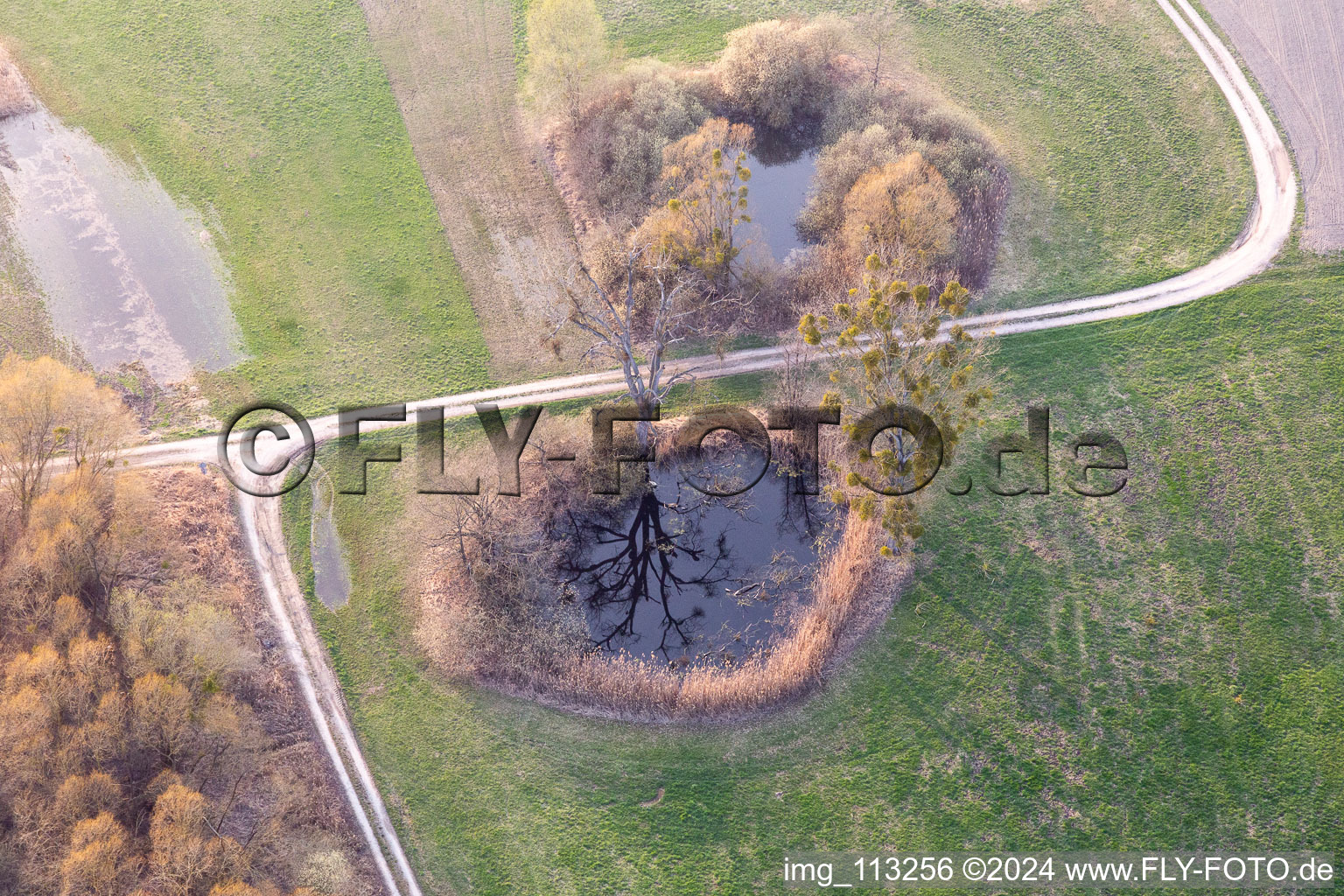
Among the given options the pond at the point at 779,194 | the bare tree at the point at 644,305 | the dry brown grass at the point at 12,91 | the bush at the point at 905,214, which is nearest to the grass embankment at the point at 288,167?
the dry brown grass at the point at 12,91

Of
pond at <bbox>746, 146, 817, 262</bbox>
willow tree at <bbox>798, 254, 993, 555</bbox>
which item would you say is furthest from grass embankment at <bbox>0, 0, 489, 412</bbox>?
willow tree at <bbox>798, 254, 993, 555</bbox>

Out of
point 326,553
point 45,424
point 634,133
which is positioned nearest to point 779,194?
point 634,133

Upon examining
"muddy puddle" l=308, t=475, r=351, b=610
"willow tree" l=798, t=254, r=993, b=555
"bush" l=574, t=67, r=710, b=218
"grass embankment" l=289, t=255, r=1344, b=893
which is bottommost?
"grass embankment" l=289, t=255, r=1344, b=893

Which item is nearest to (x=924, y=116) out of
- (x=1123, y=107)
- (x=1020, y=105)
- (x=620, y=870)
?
(x=1020, y=105)

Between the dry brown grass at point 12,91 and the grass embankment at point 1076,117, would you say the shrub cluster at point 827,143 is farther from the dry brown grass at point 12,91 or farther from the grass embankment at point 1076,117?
the dry brown grass at point 12,91

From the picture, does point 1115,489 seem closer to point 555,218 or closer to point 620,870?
point 620,870

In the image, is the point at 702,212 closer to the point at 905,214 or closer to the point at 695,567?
the point at 905,214

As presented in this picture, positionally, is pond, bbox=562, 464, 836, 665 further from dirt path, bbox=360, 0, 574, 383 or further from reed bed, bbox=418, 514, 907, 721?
dirt path, bbox=360, 0, 574, 383
